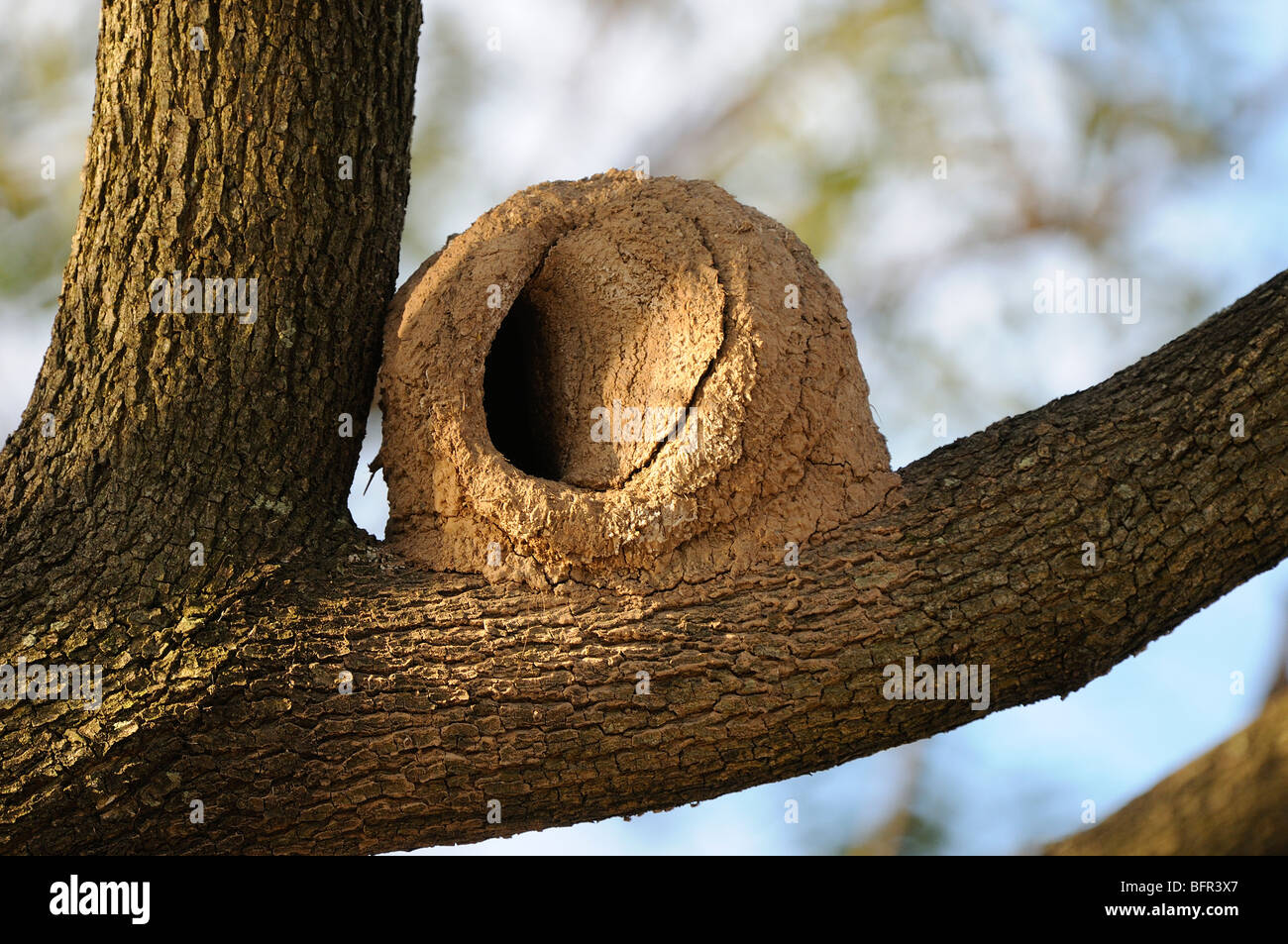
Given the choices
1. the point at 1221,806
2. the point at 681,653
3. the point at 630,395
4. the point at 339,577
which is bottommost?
the point at 1221,806

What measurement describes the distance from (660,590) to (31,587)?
1.71 meters

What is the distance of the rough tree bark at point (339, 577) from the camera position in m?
3.56

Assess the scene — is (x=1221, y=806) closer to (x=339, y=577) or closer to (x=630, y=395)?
(x=630, y=395)

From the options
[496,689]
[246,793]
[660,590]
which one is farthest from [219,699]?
[660,590]

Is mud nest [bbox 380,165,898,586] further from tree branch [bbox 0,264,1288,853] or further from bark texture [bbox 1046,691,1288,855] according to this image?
bark texture [bbox 1046,691,1288,855]

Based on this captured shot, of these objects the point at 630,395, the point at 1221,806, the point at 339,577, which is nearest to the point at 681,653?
the point at 630,395

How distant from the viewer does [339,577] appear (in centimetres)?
392

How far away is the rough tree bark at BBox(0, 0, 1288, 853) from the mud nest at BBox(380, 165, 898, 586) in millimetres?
147

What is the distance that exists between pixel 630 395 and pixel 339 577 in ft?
3.36

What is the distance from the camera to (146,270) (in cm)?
392

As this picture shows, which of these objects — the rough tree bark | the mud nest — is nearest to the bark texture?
the rough tree bark

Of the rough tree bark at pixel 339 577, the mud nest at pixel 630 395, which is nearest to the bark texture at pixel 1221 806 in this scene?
the rough tree bark at pixel 339 577

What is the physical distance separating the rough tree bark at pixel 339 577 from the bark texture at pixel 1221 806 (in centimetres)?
46

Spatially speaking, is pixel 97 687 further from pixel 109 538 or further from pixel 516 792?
pixel 516 792
